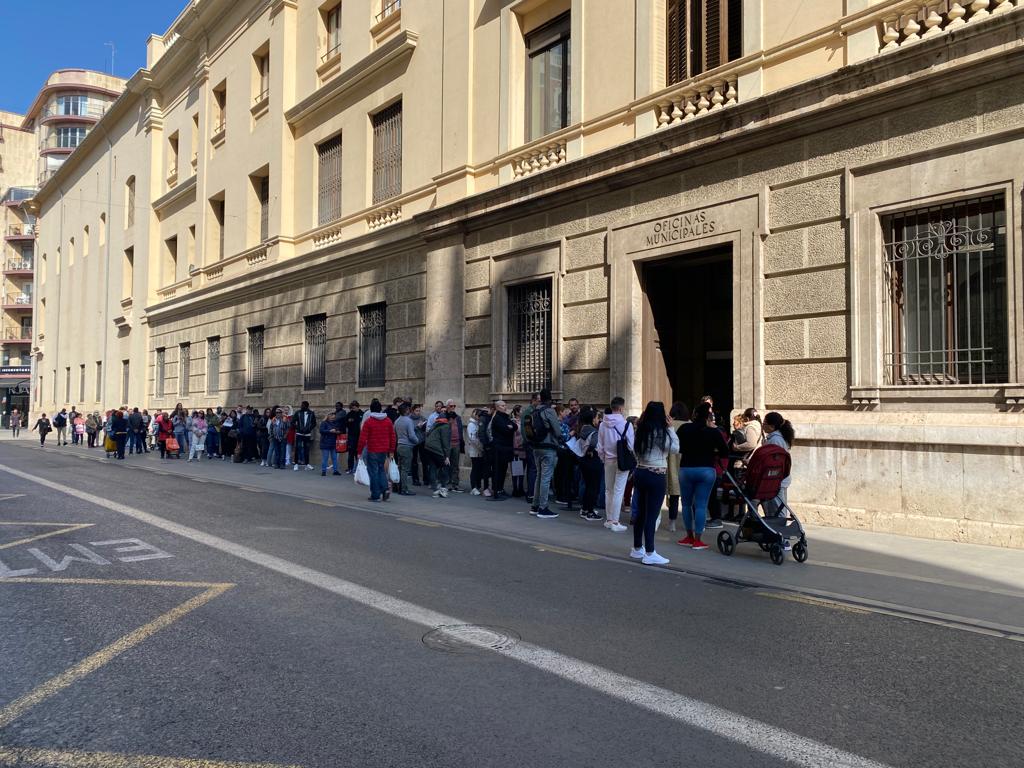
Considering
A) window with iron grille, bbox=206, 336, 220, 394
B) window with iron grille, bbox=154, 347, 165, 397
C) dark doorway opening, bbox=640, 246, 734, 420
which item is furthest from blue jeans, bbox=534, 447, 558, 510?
window with iron grille, bbox=154, 347, 165, 397

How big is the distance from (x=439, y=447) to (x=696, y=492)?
20.8 ft

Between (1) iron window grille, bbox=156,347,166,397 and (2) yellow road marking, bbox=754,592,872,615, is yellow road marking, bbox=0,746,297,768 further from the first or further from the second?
(1) iron window grille, bbox=156,347,166,397

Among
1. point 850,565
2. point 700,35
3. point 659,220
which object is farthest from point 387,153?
point 850,565

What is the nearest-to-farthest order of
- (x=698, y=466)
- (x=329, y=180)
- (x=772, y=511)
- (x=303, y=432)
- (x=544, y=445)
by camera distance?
(x=772, y=511)
(x=698, y=466)
(x=544, y=445)
(x=303, y=432)
(x=329, y=180)

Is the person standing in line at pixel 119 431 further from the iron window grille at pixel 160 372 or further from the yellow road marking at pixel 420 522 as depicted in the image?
the yellow road marking at pixel 420 522

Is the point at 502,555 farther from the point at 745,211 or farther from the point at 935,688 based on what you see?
the point at 745,211

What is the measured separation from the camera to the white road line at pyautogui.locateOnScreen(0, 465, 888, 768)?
3756mm

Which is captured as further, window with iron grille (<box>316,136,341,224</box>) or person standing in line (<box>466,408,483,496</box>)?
window with iron grille (<box>316,136,341,224</box>)

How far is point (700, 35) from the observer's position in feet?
44.1

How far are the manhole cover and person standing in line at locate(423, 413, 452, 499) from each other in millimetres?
8943

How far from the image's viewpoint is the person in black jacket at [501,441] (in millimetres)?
14062

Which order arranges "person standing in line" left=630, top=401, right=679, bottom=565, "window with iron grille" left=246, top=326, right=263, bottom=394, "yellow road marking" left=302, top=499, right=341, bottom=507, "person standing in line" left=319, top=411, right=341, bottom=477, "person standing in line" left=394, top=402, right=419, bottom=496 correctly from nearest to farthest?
"person standing in line" left=630, top=401, right=679, bottom=565 → "yellow road marking" left=302, top=499, right=341, bottom=507 → "person standing in line" left=394, top=402, right=419, bottom=496 → "person standing in line" left=319, top=411, right=341, bottom=477 → "window with iron grille" left=246, top=326, right=263, bottom=394

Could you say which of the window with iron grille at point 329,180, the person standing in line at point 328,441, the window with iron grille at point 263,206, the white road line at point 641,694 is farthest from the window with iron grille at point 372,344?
the white road line at point 641,694

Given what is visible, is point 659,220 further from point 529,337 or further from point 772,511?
point 772,511
